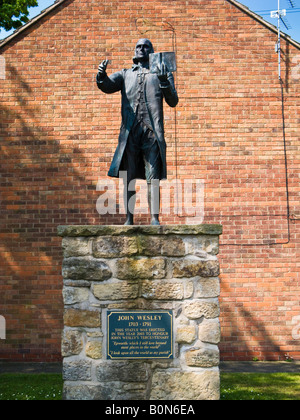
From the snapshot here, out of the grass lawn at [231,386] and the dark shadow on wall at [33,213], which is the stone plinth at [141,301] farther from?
the dark shadow on wall at [33,213]

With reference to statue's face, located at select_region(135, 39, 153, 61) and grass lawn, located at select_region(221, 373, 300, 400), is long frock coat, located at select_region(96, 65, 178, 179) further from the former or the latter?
grass lawn, located at select_region(221, 373, 300, 400)

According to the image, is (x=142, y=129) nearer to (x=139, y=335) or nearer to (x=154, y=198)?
(x=154, y=198)

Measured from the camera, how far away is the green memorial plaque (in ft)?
13.6

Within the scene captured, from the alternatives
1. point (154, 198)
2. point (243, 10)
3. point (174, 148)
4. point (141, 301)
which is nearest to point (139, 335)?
point (141, 301)

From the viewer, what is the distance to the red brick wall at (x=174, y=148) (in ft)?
25.7

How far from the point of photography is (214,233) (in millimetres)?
4258

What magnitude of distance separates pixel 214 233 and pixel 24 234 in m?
4.58

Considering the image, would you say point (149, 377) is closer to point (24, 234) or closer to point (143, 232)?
point (143, 232)

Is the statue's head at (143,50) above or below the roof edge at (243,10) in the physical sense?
below

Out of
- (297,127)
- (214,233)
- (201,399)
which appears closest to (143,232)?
(214,233)
